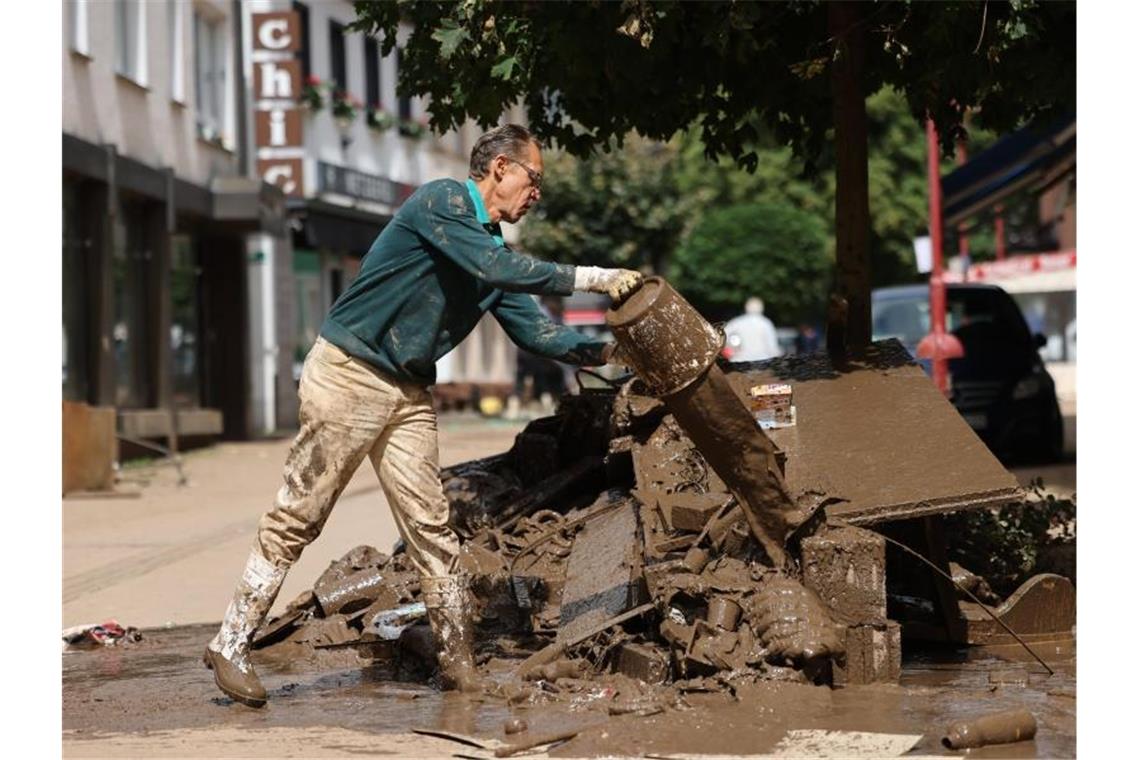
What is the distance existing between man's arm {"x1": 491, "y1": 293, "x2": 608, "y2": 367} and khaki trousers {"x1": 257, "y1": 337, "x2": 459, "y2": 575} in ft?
1.73

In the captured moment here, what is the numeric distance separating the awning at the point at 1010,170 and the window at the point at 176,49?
→ 9878 millimetres

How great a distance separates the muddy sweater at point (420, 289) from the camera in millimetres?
7391

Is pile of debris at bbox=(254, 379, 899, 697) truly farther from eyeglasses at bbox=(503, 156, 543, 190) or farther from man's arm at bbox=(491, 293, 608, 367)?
eyeglasses at bbox=(503, 156, 543, 190)

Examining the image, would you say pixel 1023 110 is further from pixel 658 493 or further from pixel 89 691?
pixel 89 691

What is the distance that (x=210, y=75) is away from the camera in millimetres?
29953

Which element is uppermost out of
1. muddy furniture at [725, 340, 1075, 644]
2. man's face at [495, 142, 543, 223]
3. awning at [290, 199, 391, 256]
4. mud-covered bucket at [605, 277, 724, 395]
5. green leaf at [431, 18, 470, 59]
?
awning at [290, 199, 391, 256]

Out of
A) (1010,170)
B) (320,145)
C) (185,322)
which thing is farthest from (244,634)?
(320,145)

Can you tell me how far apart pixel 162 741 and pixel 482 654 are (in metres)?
1.81

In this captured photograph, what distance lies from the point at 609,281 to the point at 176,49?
21.6 m

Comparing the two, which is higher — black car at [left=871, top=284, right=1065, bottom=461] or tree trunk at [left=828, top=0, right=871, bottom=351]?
tree trunk at [left=828, top=0, right=871, bottom=351]

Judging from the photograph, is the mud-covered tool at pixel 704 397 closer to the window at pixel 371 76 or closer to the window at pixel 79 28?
the window at pixel 79 28

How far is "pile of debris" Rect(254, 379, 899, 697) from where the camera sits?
706cm

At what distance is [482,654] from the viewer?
813 centimetres

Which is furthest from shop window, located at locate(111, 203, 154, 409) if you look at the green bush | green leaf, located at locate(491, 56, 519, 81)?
the green bush
